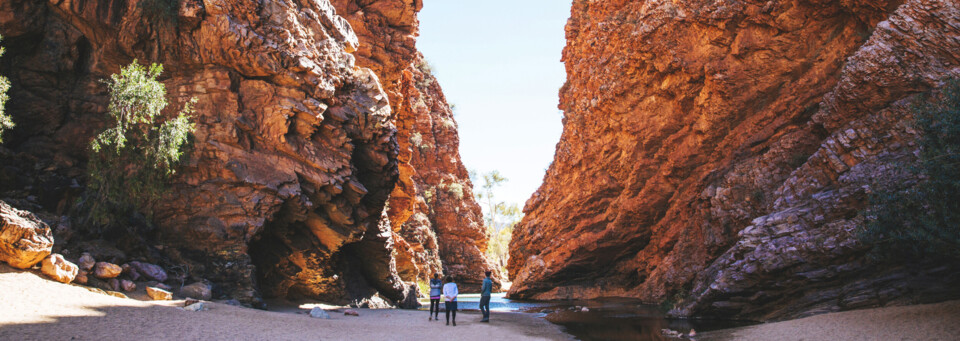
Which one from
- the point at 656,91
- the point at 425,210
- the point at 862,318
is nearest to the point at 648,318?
the point at 862,318

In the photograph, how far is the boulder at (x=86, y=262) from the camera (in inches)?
466

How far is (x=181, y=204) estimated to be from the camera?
17.1 metres

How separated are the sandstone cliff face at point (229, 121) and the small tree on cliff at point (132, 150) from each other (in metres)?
1.25

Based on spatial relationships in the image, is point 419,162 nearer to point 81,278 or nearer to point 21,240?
point 81,278

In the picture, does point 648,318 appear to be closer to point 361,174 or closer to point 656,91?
point 656,91

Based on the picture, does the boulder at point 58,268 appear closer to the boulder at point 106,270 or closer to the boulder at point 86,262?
the boulder at point 86,262

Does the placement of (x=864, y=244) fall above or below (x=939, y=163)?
below

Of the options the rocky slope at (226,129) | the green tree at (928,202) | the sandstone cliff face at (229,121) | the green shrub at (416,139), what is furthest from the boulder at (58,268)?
the green shrub at (416,139)

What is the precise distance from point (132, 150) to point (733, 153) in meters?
26.2

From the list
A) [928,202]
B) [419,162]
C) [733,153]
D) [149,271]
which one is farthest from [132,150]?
[419,162]

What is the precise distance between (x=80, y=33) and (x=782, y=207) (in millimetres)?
27780

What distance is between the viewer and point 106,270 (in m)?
12.2

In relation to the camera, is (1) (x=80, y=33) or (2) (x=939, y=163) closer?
(2) (x=939, y=163)

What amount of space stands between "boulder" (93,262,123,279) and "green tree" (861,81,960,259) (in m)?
20.0
